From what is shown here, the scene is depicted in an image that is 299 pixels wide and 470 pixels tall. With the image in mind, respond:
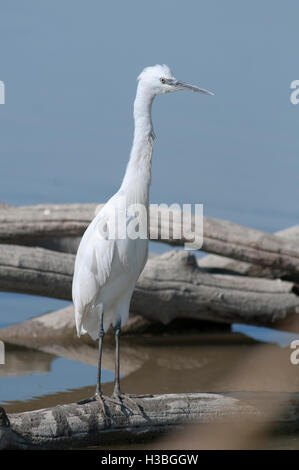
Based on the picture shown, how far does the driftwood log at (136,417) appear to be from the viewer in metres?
4.16

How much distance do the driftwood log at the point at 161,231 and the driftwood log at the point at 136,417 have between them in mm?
1965

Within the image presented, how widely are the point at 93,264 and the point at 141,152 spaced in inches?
27.6

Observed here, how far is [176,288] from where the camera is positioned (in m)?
6.87

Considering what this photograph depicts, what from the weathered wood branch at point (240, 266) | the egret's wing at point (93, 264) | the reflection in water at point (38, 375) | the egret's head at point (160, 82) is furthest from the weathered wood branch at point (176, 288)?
the egret's head at point (160, 82)

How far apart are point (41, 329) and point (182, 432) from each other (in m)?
2.78

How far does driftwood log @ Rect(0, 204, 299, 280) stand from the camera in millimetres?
6707

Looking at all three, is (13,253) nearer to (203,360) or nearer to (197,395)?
(203,360)

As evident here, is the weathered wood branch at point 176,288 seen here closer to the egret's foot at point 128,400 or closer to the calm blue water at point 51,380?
the calm blue water at point 51,380

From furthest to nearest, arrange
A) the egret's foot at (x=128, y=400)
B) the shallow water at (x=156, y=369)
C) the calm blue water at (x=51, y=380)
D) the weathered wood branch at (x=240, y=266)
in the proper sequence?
the weathered wood branch at (x=240, y=266) < the shallow water at (x=156, y=369) < the calm blue water at (x=51, y=380) < the egret's foot at (x=128, y=400)

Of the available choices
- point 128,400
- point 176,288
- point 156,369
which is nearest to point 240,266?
point 176,288

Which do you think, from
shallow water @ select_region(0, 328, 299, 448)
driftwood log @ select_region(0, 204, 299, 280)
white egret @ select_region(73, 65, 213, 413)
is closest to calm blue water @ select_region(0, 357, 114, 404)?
shallow water @ select_region(0, 328, 299, 448)

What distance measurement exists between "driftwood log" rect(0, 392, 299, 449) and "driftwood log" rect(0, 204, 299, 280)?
196cm
